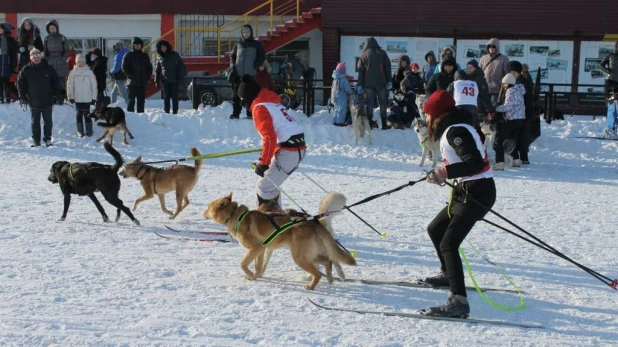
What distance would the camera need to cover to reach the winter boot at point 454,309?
5.34m

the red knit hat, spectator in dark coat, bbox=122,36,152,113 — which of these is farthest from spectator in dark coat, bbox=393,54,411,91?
the red knit hat

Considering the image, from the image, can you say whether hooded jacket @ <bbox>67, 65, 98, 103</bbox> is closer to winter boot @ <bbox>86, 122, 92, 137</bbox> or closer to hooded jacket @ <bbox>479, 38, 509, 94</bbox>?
winter boot @ <bbox>86, 122, 92, 137</bbox>

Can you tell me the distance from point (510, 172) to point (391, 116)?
3.28 metres

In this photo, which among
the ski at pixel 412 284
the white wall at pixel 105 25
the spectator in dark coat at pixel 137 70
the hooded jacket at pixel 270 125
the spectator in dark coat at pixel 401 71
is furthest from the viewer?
the white wall at pixel 105 25

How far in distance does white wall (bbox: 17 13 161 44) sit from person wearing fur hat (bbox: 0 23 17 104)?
8719mm

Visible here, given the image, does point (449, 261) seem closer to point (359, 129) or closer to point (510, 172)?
point (510, 172)

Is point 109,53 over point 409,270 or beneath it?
over

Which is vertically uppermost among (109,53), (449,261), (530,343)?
(109,53)

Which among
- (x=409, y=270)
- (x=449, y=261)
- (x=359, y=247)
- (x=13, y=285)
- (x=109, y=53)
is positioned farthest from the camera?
(x=109, y=53)

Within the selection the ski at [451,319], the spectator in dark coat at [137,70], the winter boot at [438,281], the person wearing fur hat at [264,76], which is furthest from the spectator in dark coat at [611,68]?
the ski at [451,319]

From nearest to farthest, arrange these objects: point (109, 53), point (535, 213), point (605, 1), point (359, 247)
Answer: point (359, 247) < point (535, 213) < point (605, 1) < point (109, 53)

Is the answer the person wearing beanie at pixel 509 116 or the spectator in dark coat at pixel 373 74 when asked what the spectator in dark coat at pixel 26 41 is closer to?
the spectator in dark coat at pixel 373 74

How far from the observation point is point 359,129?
1462 centimetres

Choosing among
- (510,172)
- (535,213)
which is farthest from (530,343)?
(510,172)
